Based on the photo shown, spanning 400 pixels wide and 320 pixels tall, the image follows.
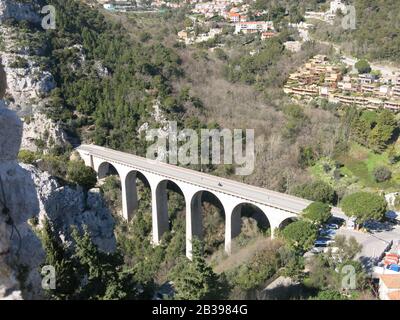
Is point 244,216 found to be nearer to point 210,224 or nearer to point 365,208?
point 210,224

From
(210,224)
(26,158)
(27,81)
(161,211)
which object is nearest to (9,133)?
(26,158)

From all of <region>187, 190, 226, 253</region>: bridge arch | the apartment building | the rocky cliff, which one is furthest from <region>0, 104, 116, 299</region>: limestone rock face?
the apartment building

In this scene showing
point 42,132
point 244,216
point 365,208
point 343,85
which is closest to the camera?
point 365,208

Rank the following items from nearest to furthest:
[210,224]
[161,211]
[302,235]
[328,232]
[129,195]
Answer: [302,235] < [328,232] < [161,211] < [210,224] < [129,195]

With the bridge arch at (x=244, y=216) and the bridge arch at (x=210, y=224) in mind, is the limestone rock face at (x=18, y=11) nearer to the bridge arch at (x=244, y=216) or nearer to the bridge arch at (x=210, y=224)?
the bridge arch at (x=210, y=224)

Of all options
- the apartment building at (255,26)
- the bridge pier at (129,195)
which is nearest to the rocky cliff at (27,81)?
the bridge pier at (129,195)

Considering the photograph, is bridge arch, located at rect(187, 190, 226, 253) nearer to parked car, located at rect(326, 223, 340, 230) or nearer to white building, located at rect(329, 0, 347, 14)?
parked car, located at rect(326, 223, 340, 230)

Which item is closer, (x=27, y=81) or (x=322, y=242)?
(x=322, y=242)
